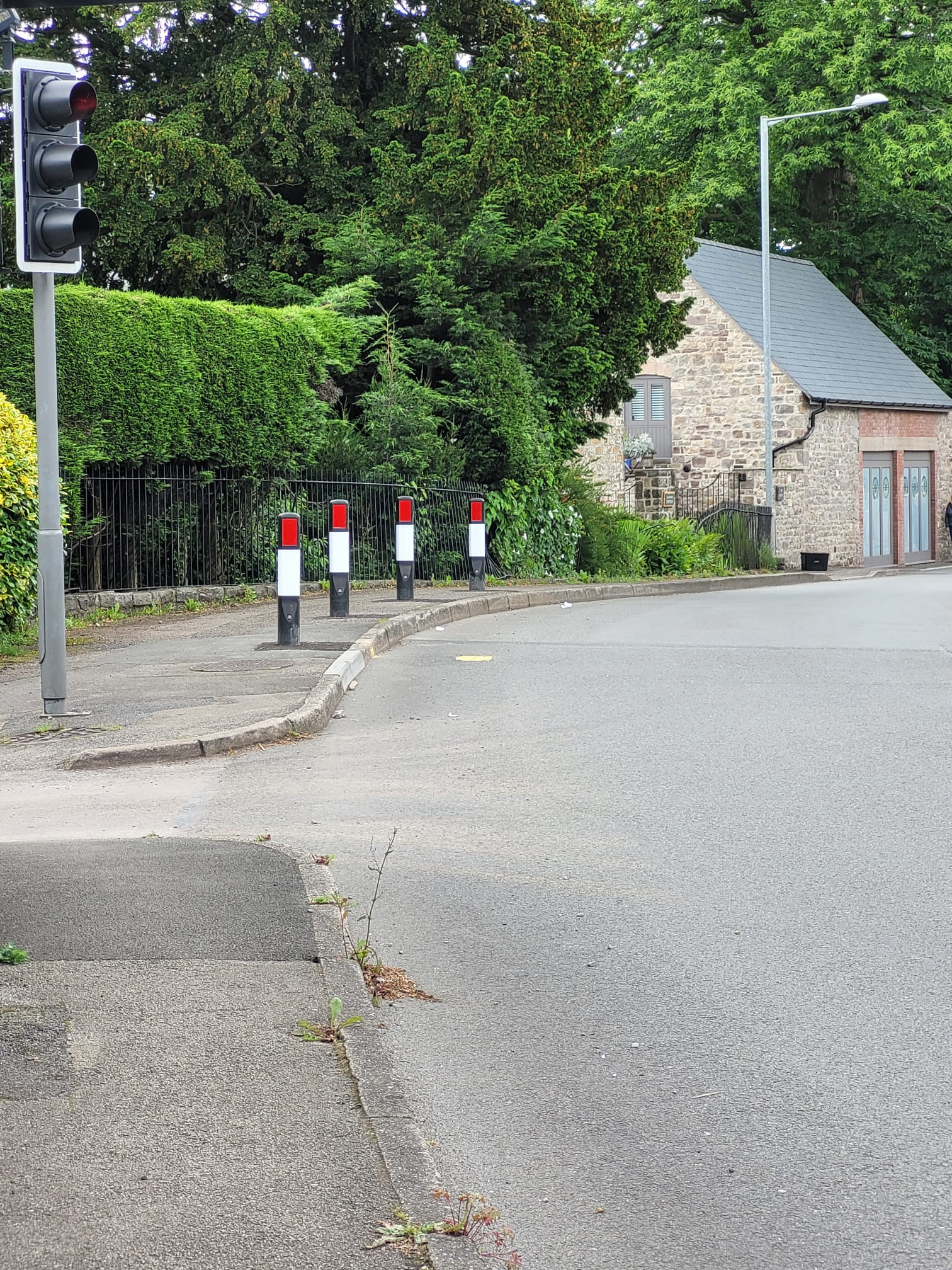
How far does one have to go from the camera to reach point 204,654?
529 inches

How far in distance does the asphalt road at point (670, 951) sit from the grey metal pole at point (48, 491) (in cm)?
170

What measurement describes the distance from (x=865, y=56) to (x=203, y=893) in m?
41.9

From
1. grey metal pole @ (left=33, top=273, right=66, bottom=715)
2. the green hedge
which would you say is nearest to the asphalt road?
grey metal pole @ (left=33, top=273, right=66, bottom=715)

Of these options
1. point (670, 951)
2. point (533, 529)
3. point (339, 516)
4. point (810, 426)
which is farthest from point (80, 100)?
point (810, 426)

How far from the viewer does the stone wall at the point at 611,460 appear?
35938 millimetres

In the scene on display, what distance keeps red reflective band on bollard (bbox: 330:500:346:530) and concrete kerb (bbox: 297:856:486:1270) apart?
35.4ft

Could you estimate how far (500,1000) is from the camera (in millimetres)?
4824

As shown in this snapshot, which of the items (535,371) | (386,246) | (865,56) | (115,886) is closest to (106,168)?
(386,246)

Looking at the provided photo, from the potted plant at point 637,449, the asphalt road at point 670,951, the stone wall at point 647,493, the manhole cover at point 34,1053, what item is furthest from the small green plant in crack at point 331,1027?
the potted plant at point 637,449

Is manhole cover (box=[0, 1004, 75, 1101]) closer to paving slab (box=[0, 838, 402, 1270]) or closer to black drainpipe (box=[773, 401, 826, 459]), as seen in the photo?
paving slab (box=[0, 838, 402, 1270])

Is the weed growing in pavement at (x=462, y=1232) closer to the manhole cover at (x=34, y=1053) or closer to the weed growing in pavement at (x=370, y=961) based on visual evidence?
the manhole cover at (x=34, y=1053)

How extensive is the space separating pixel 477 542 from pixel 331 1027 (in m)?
17.0

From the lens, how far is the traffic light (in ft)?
29.9

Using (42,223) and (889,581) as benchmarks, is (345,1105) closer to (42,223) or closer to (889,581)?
(42,223)
